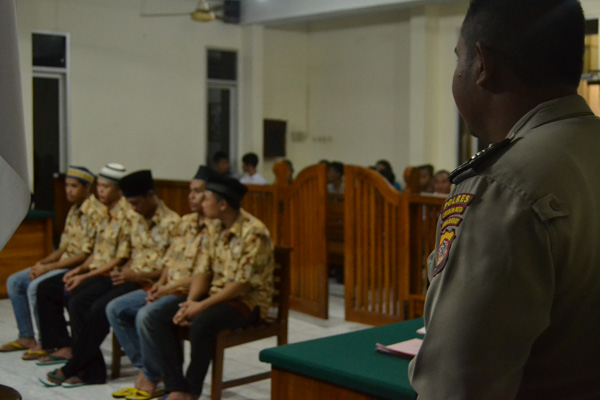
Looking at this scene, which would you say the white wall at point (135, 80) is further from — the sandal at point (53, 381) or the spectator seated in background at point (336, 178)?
the sandal at point (53, 381)

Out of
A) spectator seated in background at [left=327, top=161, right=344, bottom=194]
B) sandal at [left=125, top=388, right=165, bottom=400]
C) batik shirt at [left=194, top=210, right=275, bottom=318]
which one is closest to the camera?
batik shirt at [left=194, top=210, right=275, bottom=318]

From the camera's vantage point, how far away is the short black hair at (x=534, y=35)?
0.98 meters

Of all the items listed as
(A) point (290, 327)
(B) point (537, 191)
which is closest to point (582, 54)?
(B) point (537, 191)

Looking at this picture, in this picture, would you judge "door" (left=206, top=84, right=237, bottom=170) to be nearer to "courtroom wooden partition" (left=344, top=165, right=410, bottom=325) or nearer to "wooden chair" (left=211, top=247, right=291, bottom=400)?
"courtroom wooden partition" (left=344, top=165, right=410, bottom=325)

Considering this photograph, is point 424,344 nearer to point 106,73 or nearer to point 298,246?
point 298,246

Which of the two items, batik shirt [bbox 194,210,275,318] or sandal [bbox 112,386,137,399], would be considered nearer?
batik shirt [bbox 194,210,275,318]

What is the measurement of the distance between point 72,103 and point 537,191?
30.3 feet

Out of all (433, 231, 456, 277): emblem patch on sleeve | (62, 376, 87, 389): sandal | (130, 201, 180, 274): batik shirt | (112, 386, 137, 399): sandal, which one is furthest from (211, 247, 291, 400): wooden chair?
(433, 231, 456, 277): emblem patch on sleeve

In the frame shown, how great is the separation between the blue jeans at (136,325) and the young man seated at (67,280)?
479mm

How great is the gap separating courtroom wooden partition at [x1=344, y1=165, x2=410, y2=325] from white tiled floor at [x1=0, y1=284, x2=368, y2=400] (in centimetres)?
24

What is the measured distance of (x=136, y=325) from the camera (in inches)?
159

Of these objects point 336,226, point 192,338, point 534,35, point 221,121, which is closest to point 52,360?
point 192,338

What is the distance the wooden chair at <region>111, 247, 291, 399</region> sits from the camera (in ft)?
12.5

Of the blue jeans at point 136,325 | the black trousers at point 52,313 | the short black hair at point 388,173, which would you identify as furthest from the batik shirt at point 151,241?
the short black hair at point 388,173
